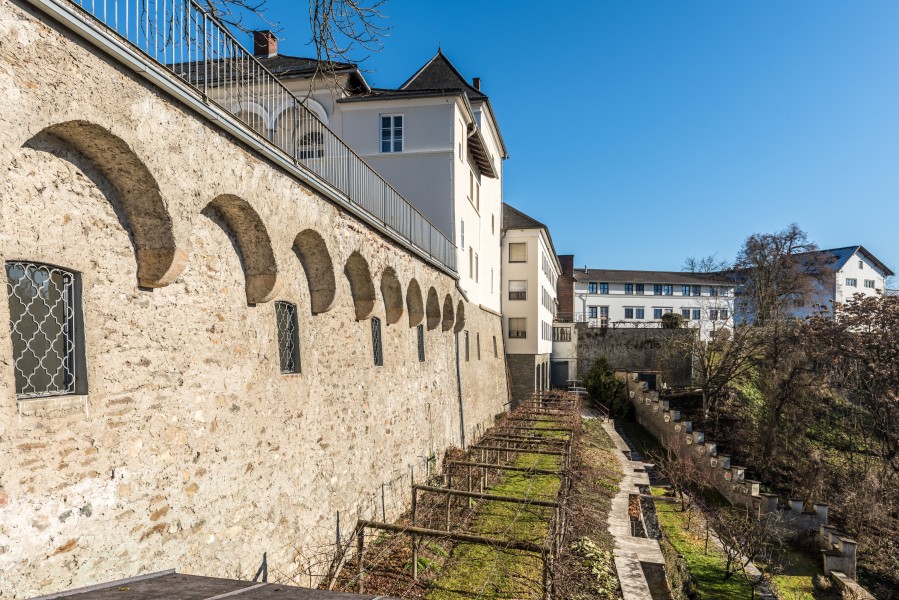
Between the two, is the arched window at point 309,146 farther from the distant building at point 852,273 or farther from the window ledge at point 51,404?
the distant building at point 852,273

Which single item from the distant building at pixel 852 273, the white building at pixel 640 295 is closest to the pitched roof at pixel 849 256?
the distant building at pixel 852 273

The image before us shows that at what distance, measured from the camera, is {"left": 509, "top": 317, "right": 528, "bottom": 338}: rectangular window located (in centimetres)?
3028

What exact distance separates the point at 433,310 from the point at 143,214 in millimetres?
9922

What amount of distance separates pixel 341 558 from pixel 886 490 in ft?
58.9

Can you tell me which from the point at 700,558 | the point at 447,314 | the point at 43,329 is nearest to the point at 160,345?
the point at 43,329

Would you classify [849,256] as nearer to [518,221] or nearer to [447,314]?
[518,221]

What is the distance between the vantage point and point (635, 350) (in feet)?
125

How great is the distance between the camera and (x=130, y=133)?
4.45 metres

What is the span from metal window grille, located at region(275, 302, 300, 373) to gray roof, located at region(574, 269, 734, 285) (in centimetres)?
5519

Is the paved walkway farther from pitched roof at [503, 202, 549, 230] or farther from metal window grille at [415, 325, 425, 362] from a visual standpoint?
pitched roof at [503, 202, 549, 230]

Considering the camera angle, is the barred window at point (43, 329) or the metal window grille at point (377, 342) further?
the metal window grille at point (377, 342)

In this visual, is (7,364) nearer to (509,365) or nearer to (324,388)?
(324,388)

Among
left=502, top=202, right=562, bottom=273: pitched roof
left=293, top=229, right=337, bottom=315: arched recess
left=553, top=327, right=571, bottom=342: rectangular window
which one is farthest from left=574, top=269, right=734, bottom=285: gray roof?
left=293, top=229, right=337, bottom=315: arched recess

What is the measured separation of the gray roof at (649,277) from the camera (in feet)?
203
